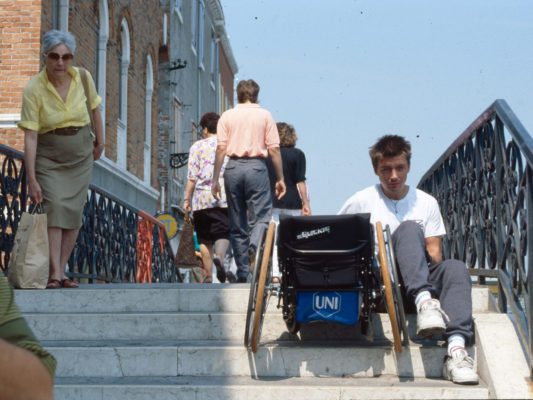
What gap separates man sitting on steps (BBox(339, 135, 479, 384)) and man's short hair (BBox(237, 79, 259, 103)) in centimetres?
231

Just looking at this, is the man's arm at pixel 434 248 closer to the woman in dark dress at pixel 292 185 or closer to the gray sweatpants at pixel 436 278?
the gray sweatpants at pixel 436 278

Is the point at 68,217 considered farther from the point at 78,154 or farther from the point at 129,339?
the point at 129,339

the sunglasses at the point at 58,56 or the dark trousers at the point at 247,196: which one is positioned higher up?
the sunglasses at the point at 58,56

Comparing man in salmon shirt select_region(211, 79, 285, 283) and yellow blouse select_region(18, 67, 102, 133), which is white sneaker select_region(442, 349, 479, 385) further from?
yellow blouse select_region(18, 67, 102, 133)

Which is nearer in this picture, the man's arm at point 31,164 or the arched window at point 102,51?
the man's arm at point 31,164

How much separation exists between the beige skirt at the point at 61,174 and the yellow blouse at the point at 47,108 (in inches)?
4.0

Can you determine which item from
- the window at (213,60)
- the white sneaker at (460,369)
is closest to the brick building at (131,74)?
the window at (213,60)

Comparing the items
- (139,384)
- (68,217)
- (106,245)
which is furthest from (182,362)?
(106,245)

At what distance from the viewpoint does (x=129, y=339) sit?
5234mm

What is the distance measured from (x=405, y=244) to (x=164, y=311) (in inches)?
69.3

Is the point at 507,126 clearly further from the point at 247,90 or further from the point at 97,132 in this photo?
the point at 97,132

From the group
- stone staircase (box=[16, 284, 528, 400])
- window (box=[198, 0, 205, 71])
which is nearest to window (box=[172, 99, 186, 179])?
window (box=[198, 0, 205, 71])

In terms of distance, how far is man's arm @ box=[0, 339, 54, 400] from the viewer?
1195 millimetres

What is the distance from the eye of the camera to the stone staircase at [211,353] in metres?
4.31
